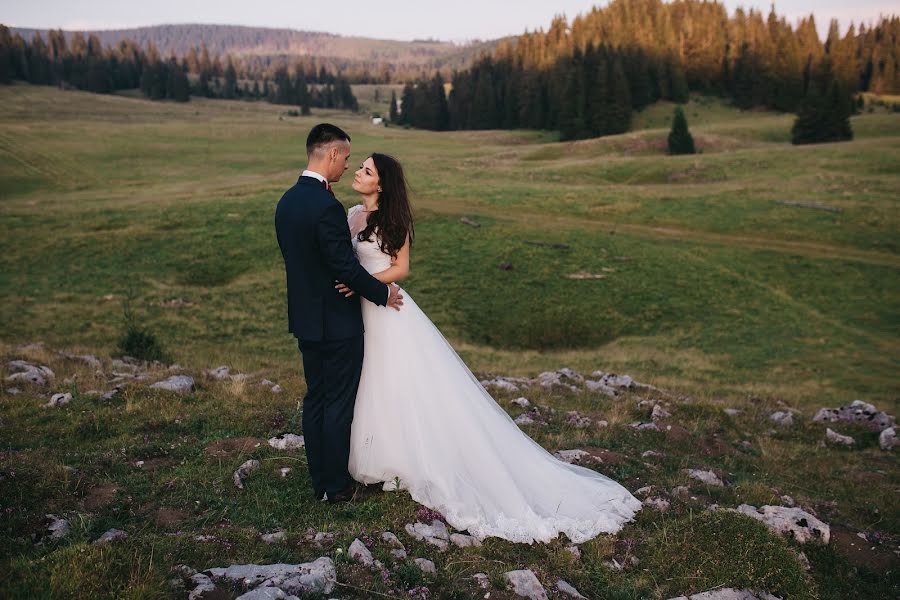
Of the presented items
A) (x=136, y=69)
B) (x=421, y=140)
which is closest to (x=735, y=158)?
(x=421, y=140)

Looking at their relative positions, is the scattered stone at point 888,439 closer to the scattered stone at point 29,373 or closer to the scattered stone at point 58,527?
the scattered stone at point 58,527

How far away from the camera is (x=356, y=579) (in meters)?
5.13

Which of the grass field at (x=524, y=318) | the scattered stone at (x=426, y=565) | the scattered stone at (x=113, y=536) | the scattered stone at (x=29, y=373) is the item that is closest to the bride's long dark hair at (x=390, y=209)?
the grass field at (x=524, y=318)

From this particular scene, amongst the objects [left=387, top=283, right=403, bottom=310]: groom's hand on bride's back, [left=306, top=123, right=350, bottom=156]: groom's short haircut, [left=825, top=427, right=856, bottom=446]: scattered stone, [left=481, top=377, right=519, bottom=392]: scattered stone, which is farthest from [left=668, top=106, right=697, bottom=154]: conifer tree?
[left=306, top=123, right=350, bottom=156]: groom's short haircut

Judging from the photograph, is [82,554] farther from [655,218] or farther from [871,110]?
[871,110]

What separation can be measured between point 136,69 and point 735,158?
157994 mm

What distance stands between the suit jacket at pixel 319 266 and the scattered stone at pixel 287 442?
2.73m

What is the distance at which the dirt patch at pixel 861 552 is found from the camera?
6.82 meters

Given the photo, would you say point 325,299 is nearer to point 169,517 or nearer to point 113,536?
point 169,517

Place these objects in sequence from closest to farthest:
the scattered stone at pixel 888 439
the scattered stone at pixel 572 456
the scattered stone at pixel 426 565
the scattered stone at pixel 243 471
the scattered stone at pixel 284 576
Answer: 1. the scattered stone at pixel 284 576
2. the scattered stone at pixel 426 565
3. the scattered stone at pixel 243 471
4. the scattered stone at pixel 572 456
5. the scattered stone at pixel 888 439

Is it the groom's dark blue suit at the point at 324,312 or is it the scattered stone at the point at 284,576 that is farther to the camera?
the groom's dark blue suit at the point at 324,312

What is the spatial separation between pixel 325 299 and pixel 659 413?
874cm

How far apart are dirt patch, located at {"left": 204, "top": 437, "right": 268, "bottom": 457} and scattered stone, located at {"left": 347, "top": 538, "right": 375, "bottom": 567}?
129 inches

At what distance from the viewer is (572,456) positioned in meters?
8.93
